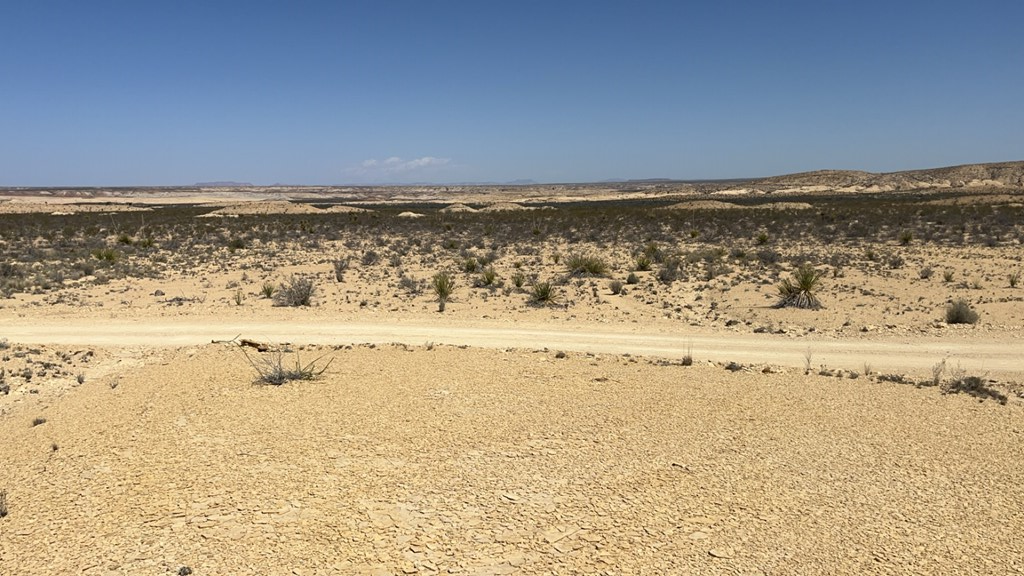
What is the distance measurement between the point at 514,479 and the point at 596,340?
6693 millimetres

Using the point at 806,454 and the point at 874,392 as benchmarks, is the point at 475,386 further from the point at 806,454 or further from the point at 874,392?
the point at 874,392

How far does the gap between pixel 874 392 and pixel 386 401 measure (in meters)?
6.68

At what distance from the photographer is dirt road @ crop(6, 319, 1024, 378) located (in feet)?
35.1

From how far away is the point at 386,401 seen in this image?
27.3ft

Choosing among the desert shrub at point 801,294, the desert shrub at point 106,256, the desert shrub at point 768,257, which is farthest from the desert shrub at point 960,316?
the desert shrub at point 106,256

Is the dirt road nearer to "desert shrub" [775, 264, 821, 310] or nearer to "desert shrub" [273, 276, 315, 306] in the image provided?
"desert shrub" [273, 276, 315, 306]

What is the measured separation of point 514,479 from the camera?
6.05 metres

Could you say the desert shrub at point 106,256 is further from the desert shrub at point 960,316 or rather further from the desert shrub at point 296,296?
the desert shrub at point 960,316

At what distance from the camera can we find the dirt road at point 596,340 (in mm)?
10703

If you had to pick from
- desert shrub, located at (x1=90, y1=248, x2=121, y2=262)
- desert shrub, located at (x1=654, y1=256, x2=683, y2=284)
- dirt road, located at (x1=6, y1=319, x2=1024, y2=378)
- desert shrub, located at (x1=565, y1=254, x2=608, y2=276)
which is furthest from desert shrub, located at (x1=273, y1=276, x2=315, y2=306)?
desert shrub, located at (x1=90, y1=248, x2=121, y2=262)

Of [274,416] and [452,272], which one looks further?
[452,272]

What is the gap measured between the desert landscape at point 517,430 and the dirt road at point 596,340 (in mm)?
96

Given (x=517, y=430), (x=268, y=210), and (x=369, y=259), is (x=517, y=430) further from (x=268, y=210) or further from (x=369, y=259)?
(x=268, y=210)

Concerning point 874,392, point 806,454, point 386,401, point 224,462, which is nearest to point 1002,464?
point 806,454
